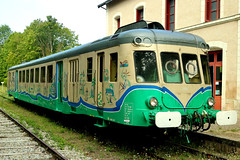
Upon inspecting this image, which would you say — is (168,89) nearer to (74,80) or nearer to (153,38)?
(153,38)

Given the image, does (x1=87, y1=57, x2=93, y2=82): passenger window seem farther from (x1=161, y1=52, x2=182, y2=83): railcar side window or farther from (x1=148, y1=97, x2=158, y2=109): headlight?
(x1=148, y1=97, x2=158, y2=109): headlight

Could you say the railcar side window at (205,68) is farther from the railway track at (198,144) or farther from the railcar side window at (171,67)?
the railway track at (198,144)

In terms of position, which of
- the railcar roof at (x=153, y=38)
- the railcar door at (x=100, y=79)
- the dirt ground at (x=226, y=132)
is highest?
the railcar roof at (x=153, y=38)

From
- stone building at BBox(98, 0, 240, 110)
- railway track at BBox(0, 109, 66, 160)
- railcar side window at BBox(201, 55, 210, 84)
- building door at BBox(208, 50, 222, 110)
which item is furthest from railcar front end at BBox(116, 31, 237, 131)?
building door at BBox(208, 50, 222, 110)

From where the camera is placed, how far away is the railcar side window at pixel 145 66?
21.6 feet

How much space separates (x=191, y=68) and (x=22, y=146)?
4.81 meters

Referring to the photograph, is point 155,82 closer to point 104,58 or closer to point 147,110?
point 147,110

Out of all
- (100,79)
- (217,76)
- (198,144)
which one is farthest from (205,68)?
(217,76)

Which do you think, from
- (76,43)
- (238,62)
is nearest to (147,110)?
(238,62)

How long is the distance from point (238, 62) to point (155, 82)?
6.72m

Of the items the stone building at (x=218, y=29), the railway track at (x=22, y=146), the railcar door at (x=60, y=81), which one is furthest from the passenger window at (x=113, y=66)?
the stone building at (x=218, y=29)

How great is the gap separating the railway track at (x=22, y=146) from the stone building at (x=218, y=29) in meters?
8.07

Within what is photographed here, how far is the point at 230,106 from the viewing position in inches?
483

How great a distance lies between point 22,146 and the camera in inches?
307
